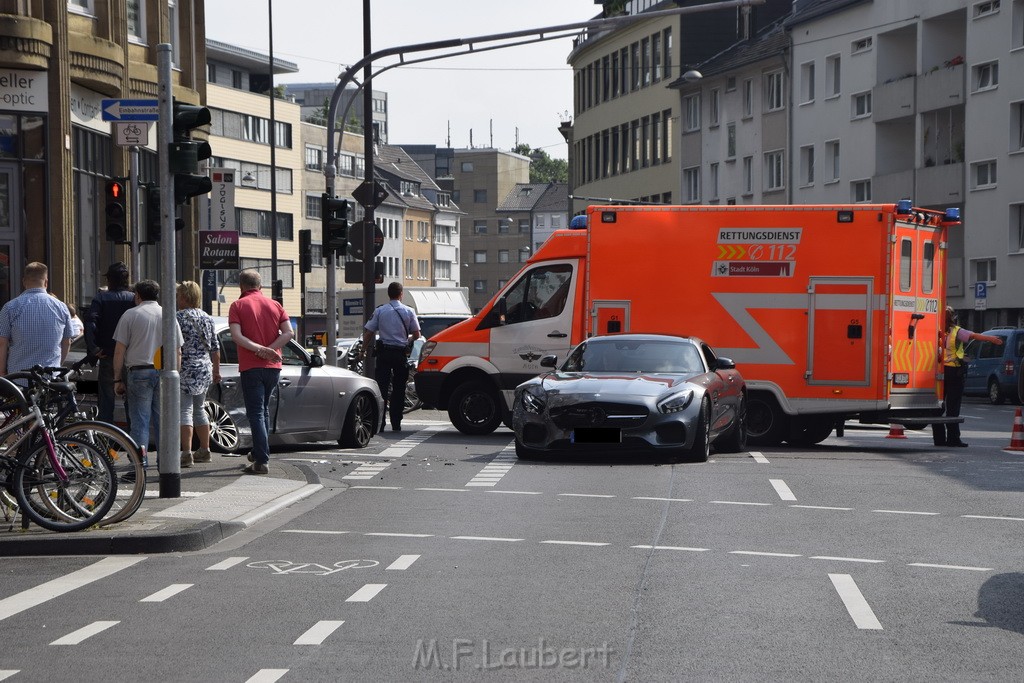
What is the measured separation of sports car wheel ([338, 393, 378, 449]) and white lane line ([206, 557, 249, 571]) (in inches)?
320

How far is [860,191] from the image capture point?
58156 millimetres

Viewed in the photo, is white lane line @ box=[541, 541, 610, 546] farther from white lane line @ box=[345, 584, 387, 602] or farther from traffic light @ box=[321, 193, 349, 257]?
traffic light @ box=[321, 193, 349, 257]

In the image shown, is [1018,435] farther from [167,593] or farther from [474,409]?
[167,593]

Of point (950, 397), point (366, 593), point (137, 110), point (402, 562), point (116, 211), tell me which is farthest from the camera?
point (950, 397)

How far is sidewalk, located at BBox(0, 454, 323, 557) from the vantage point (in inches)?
402

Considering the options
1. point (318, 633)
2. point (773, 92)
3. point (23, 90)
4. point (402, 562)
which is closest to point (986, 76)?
point (773, 92)

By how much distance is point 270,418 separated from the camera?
1716 cm

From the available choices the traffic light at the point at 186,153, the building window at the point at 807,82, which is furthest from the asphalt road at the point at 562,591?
the building window at the point at 807,82

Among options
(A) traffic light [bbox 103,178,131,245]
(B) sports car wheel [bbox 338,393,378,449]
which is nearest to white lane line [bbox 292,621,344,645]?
(B) sports car wheel [bbox 338,393,378,449]

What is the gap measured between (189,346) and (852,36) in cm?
4697

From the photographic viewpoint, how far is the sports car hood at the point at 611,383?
16.3 m

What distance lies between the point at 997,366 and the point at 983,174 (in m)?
12.8

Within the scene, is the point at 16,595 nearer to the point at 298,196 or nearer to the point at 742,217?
the point at 742,217

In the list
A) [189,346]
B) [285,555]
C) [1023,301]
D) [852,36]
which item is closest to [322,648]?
[285,555]
